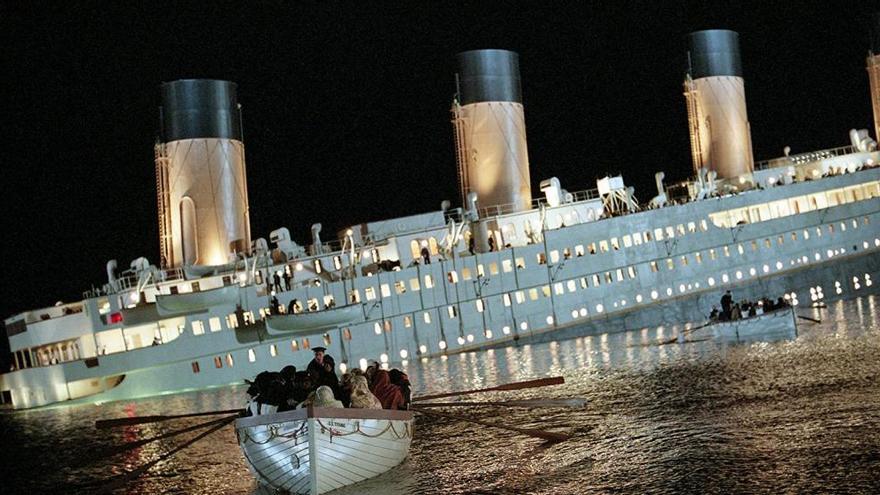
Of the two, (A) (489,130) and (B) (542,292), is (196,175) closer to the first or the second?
(A) (489,130)

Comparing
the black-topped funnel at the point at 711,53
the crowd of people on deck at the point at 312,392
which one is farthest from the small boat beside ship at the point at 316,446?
the black-topped funnel at the point at 711,53

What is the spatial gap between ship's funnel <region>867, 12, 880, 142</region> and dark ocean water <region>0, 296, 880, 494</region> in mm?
25977

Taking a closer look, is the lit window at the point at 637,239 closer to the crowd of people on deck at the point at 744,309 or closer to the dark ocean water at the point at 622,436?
the crowd of people on deck at the point at 744,309

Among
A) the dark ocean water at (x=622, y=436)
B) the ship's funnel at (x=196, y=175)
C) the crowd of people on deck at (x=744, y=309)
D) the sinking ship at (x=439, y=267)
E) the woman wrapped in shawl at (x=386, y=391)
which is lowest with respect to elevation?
the dark ocean water at (x=622, y=436)

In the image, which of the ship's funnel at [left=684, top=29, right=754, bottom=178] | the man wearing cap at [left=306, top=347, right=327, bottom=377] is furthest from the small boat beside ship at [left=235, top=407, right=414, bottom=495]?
the ship's funnel at [left=684, top=29, right=754, bottom=178]

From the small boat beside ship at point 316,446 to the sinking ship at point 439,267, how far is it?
16382 mm

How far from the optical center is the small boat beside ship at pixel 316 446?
1297 cm

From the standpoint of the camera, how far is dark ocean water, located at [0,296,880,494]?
42.7 ft

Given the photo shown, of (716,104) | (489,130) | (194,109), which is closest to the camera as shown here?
(194,109)

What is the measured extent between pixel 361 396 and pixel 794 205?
33.6 meters

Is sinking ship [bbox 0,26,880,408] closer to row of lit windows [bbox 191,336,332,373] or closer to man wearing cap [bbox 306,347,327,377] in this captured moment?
row of lit windows [bbox 191,336,332,373]

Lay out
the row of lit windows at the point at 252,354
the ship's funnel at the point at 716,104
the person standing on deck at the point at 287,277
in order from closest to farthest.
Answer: the row of lit windows at the point at 252,354
the person standing on deck at the point at 287,277
the ship's funnel at the point at 716,104

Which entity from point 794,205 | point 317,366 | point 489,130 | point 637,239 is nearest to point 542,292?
point 637,239

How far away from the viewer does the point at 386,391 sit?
15406 millimetres
